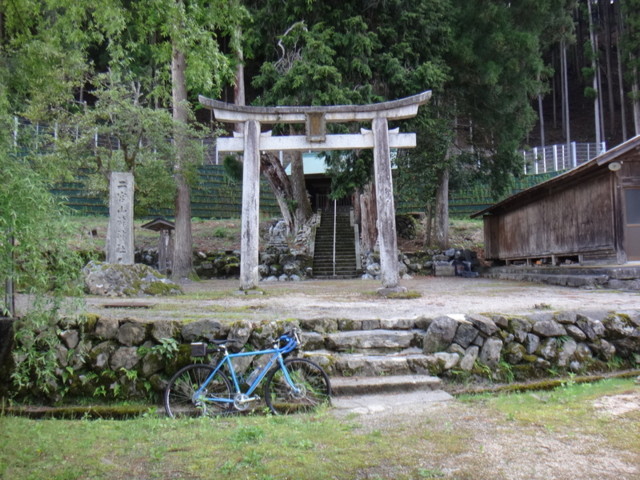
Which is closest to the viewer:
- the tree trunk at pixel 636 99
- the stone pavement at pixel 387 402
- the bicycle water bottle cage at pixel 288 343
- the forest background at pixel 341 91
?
the stone pavement at pixel 387 402

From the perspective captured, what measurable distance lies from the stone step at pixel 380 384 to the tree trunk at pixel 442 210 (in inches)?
629

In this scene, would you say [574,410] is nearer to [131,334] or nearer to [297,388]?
[297,388]

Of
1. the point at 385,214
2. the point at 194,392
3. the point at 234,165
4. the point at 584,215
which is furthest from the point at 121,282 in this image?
the point at 584,215

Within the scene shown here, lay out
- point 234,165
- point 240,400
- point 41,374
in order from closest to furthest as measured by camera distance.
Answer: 1. point 240,400
2. point 41,374
3. point 234,165

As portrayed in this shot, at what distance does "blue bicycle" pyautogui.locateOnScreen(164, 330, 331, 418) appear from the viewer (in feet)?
15.8

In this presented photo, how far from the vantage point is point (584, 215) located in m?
13.9

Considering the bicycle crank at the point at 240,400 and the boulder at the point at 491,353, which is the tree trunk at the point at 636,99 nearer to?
the boulder at the point at 491,353

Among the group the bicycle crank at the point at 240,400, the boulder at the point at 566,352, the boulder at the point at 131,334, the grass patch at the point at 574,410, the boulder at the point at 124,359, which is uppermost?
the boulder at the point at 131,334

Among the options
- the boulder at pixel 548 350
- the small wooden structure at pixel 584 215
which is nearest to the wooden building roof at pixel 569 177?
the small wooden structure at pixel 584 215

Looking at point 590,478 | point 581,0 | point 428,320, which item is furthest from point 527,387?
point 581,0

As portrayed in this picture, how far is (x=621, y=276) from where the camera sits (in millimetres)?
11883

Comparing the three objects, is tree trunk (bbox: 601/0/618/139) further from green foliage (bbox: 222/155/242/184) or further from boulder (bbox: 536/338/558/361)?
boulder (bbox: 536/338/558/361)

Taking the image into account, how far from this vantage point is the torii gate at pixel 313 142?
10.6m

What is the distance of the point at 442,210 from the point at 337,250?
15.2ft
